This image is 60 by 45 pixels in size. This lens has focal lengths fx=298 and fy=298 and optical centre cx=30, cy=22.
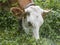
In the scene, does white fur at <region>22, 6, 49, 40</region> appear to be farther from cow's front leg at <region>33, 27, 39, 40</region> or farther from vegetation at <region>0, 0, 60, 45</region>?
vegetation at <region>0, 0, 60, 45</region>

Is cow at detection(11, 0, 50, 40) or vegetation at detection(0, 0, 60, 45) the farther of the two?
vegetation at detection(0, 0, 60, 45)

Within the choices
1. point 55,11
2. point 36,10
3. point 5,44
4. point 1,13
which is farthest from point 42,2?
point 5,44

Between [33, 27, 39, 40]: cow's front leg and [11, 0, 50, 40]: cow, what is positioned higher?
[11, 0, 50, 40]: cow

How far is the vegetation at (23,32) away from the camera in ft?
20.3

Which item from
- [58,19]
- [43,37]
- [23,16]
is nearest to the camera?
[23,16]

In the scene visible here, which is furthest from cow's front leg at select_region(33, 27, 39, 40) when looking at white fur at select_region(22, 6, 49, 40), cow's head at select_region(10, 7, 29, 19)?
cow's head at select_region(10, 7, 29, 19)

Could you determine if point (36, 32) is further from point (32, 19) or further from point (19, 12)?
point (19, 12)

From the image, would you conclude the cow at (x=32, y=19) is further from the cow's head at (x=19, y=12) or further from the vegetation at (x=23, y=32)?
the vegetation at (x=23, y=32)

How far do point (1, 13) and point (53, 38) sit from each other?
5.11 feet

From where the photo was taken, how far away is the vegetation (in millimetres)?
6172

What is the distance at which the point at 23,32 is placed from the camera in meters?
6.54

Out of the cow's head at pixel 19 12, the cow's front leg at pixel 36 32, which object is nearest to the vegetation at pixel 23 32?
the cow's front leg at pixel 36 32

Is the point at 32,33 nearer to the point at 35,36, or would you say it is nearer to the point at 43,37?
the point at 35,36

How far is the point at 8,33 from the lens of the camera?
6.64 m
